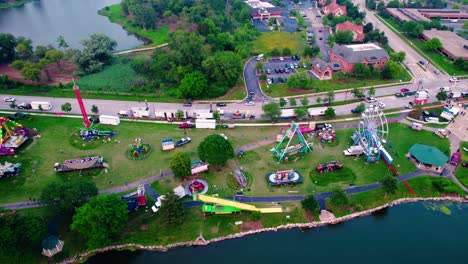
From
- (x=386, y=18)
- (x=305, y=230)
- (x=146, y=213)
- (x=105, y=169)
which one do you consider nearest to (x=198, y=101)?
(x=105, y=169)

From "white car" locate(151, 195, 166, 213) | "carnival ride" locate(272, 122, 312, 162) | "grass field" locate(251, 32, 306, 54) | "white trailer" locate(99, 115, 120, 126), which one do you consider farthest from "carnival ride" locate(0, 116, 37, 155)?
"grass field" locate(251, 32, 306, 54)

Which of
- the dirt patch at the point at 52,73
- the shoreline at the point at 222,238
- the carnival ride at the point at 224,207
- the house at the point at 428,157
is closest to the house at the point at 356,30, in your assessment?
the house at the point at 428,157

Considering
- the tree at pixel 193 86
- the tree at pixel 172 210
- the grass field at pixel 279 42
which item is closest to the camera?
the tree at pixel 172 210

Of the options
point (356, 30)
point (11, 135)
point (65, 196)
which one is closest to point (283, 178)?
point (65, 196)

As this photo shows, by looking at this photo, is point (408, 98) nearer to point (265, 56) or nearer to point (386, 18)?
point (265, 56)

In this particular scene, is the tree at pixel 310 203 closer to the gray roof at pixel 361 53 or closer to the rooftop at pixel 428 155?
the rooftop at pixel 428 155

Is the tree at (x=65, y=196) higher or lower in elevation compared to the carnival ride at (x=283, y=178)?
higher

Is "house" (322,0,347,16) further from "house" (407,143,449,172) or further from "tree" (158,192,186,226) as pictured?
"tree" (158,192,186,226)

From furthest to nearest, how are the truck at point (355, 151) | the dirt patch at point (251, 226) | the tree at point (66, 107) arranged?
the tree at point (66, 107)
the truck at point (355, 151)
the dirt patch at point (251, 226)
